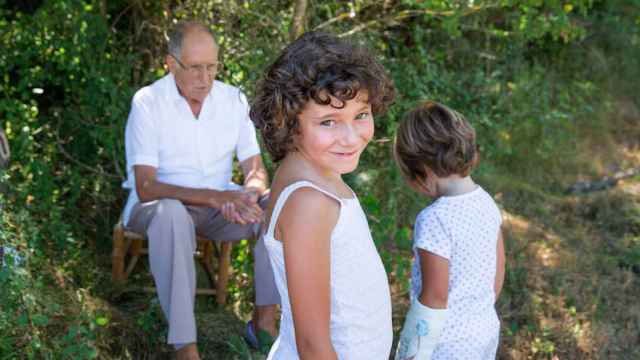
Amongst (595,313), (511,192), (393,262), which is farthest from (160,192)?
(511,192)

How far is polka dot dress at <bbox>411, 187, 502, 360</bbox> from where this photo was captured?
268 cm

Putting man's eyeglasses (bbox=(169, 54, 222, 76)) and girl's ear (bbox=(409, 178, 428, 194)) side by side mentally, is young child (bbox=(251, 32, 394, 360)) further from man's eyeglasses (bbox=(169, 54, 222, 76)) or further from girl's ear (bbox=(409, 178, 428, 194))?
man's eyeglasses (bbox=(169, 54, 222, 76))

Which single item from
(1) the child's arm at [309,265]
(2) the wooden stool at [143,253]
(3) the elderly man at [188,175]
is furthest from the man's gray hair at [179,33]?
(1) the child's arm at [309,265]

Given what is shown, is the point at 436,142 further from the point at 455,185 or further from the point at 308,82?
the point at 308,82

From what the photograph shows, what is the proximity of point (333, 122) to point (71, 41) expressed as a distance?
2972 millimetres

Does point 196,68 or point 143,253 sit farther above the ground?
point 196,68

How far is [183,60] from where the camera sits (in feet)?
12.0

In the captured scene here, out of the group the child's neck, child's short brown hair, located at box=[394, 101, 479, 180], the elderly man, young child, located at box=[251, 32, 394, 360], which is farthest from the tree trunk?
young child, located at box=[251, 32, 394, 360]

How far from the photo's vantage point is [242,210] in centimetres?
348

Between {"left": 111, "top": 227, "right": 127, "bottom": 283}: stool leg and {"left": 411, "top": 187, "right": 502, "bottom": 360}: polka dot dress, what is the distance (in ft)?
5.56

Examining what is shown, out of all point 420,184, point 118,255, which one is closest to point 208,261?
point 118,255

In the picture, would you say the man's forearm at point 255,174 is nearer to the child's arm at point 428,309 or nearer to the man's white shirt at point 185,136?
the man's white shirt at point 185,136

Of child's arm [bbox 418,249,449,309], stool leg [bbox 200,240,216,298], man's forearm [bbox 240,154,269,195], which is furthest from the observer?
stool leg [bbox 200,240,216,298]

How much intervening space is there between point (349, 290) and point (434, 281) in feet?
2.24
